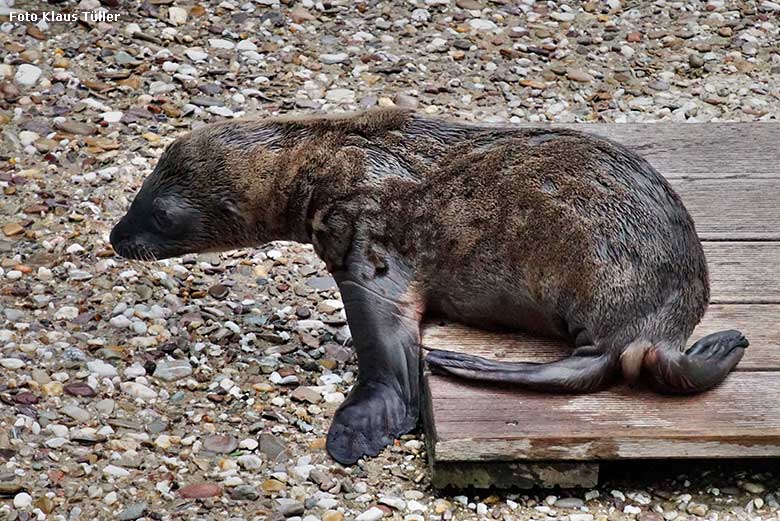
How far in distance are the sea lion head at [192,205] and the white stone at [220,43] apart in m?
2.94

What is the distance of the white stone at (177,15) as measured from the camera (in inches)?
337

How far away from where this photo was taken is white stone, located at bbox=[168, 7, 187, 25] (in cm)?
857

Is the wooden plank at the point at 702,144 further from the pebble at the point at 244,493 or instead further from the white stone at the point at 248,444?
the pebble at the point at 244,493

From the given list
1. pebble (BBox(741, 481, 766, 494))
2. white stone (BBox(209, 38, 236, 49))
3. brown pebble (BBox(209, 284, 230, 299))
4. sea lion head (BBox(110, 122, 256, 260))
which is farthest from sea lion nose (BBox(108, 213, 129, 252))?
white stone (BBox(209, 38, 236, 49))

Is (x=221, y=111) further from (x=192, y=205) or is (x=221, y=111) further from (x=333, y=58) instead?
(x=192, y=205)

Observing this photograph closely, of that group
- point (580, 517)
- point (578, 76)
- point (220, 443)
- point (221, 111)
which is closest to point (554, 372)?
point (580, 517)

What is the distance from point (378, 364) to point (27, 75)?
386cm

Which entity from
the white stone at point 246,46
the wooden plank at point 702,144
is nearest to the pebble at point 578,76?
the wooden plank at point 702,144

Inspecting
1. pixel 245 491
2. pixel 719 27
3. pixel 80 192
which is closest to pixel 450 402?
pixel 245 491

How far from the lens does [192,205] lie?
5434mm

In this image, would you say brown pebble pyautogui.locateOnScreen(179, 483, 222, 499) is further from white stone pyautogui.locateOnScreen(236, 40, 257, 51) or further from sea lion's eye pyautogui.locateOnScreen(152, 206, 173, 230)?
white stone pyautogui.locateOnScreen(236, 40, 257, 51)

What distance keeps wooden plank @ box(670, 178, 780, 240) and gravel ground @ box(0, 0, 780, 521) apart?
4.19ft

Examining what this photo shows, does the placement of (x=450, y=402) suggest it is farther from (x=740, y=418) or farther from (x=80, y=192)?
(x=80, y=192)

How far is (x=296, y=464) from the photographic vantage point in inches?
189
